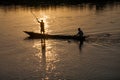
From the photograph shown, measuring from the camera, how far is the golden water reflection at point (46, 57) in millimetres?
19781

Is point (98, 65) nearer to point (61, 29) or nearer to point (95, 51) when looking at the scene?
point (95, 51)

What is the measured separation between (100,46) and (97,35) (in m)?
5.10

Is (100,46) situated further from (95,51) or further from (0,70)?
(0,70)

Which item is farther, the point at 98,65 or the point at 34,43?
the point at 34,43

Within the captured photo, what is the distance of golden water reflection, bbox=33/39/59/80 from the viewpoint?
19.8 meters

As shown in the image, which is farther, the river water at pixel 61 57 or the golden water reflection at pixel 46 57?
the golden water reflection at pixel 46 57

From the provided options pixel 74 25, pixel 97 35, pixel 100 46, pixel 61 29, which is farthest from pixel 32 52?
pixel 74 25

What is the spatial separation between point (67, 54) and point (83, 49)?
2.09 m

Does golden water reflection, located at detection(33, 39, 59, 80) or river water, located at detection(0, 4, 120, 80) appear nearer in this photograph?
river water, located at detection(0, 4, 120, 80)

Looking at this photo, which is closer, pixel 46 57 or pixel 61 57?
pixel 61 57

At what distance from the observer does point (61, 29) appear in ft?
122

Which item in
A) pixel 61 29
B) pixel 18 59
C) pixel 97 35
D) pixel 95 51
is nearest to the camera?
pixel 18 59

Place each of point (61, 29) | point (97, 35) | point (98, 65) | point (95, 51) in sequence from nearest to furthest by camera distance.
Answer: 1. point (98, 65)
2. point (95, 51)
3. point (97, 35)
4. point (61, 29)

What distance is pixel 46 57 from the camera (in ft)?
76.8
